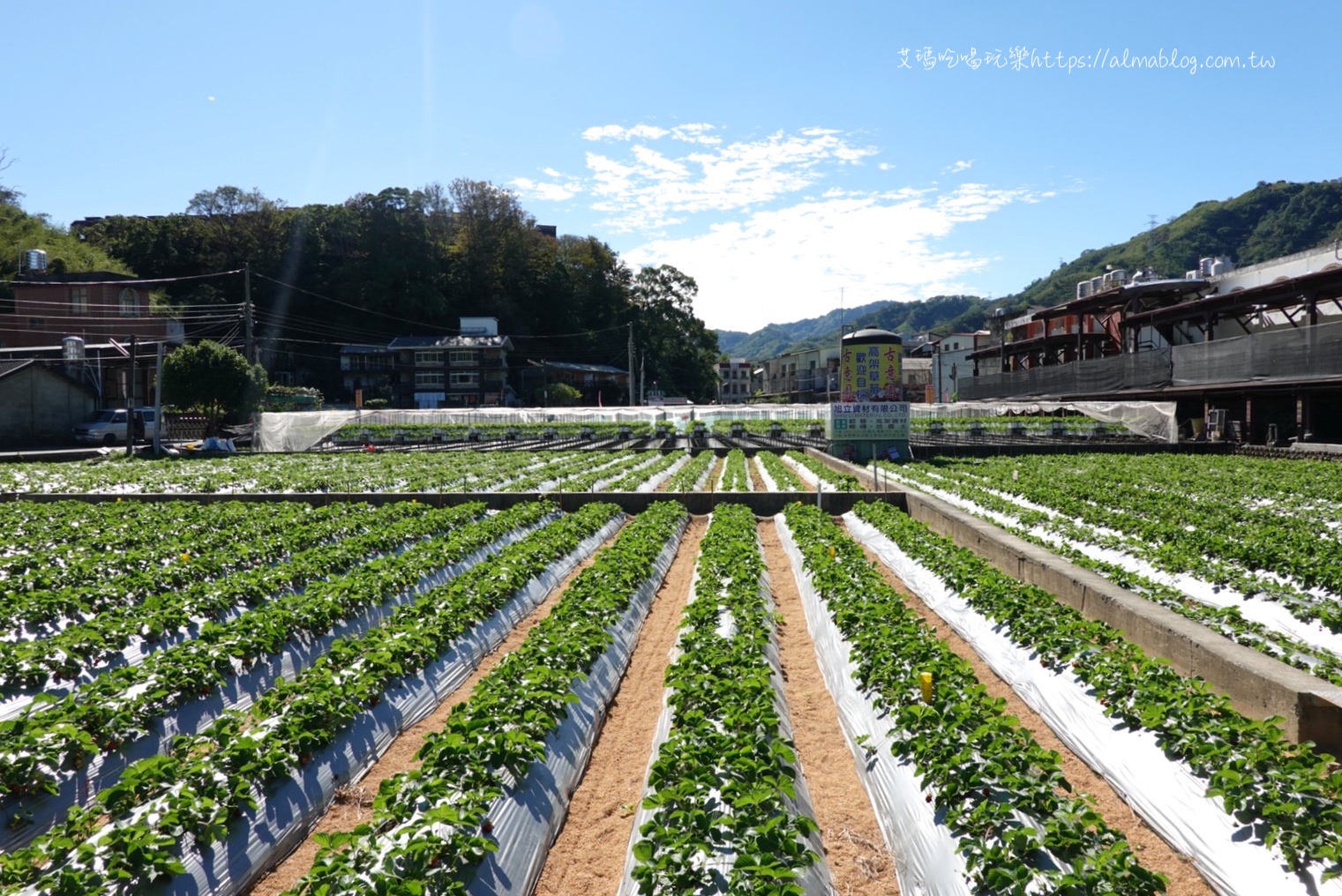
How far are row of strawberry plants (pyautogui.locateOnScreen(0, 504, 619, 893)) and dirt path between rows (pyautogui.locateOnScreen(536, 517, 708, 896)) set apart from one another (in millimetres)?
1801

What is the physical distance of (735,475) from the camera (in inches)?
936

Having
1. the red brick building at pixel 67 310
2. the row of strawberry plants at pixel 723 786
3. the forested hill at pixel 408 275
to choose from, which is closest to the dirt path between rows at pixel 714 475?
the row of strawberry plants at pixel 723 786

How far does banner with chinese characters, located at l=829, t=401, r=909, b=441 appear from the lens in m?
24.5

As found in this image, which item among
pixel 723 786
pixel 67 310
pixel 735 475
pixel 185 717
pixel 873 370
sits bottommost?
pixel 185 717

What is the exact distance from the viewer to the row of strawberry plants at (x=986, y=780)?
3660mm

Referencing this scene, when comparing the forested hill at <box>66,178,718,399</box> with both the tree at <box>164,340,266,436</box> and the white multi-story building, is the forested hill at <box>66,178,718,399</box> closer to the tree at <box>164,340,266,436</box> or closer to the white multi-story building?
the tree at <box>164,340,266,436</box>

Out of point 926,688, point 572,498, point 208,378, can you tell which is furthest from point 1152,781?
point 208,378

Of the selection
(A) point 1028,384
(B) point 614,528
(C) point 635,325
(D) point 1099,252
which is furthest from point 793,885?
(D) point 1099,252

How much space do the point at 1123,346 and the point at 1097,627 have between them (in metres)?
40.5

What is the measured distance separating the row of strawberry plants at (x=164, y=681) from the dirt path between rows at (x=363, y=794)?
4.92 feet

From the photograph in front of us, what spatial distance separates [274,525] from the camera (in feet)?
45.2

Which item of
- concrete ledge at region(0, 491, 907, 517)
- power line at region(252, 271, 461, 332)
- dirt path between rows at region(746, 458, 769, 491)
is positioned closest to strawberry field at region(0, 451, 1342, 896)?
concrete ledge at region(0, 491, 907, 517)

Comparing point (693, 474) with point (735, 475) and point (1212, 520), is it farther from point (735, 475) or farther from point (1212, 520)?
point (1212, 520)

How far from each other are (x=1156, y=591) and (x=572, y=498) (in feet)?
38.1
